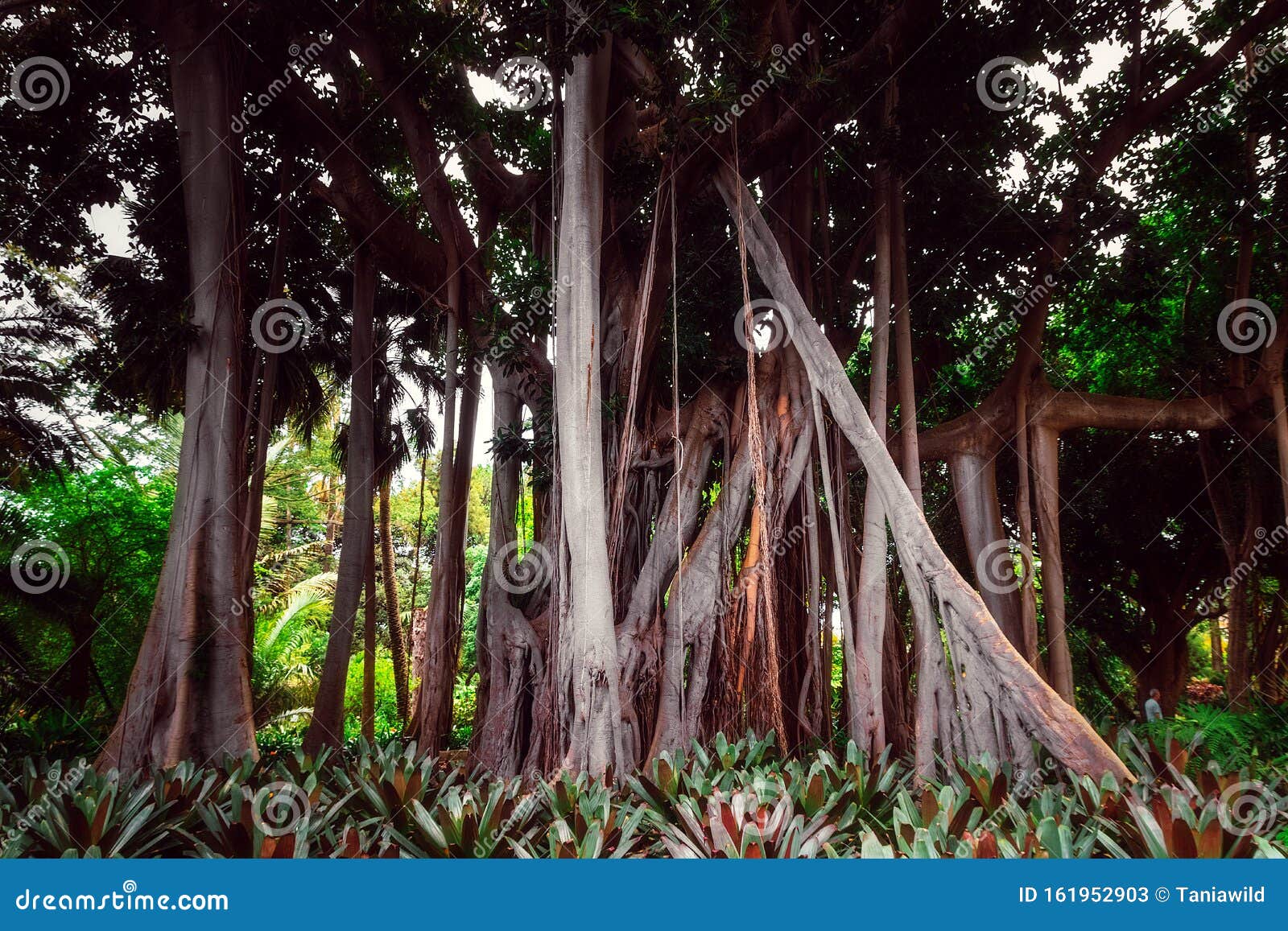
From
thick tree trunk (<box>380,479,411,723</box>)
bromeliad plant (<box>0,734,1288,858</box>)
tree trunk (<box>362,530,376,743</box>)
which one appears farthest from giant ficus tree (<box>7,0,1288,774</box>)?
thick tree trunk (<box>380,479,411,723</box>)

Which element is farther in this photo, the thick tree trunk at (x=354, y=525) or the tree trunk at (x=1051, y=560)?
the thick tree trunk at (x=354, y=525)

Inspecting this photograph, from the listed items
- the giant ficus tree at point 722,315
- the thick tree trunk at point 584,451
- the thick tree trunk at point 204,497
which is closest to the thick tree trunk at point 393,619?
the giant ficus tree at point 722,315

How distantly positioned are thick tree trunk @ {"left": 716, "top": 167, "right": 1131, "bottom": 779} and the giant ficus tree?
2 centimetres

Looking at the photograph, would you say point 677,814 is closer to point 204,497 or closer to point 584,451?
point 584,451

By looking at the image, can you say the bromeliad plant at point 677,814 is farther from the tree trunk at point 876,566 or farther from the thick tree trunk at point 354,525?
the thick tree trunk at point 354,525

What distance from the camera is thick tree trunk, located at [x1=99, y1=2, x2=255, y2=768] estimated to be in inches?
155

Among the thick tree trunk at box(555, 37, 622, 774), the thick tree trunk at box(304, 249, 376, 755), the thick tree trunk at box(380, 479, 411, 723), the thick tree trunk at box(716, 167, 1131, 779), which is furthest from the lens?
the thick tree trunk at box(380, 479, 411, 723)

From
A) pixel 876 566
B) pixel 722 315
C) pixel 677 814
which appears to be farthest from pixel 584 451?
pixel 722 315

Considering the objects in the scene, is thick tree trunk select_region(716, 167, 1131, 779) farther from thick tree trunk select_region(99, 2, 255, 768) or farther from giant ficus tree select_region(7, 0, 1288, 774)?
thick tree trunk select_region(99, 2, 255, 768)

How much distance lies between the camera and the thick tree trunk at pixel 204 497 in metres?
3.94

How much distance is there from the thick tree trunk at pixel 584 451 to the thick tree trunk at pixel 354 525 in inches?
121

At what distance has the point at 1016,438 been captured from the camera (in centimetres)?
563

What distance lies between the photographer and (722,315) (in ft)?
18.2

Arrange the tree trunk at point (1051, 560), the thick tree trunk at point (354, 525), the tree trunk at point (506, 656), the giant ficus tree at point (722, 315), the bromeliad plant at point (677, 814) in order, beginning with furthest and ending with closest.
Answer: the thick tree trunk at point (354, 525) < the tree trunk at point (1051, 560) < the tree trunk at point (506, 656) < the giant ficus tree at point (722, 315) < the bromeliad plant at point (677, 814)
